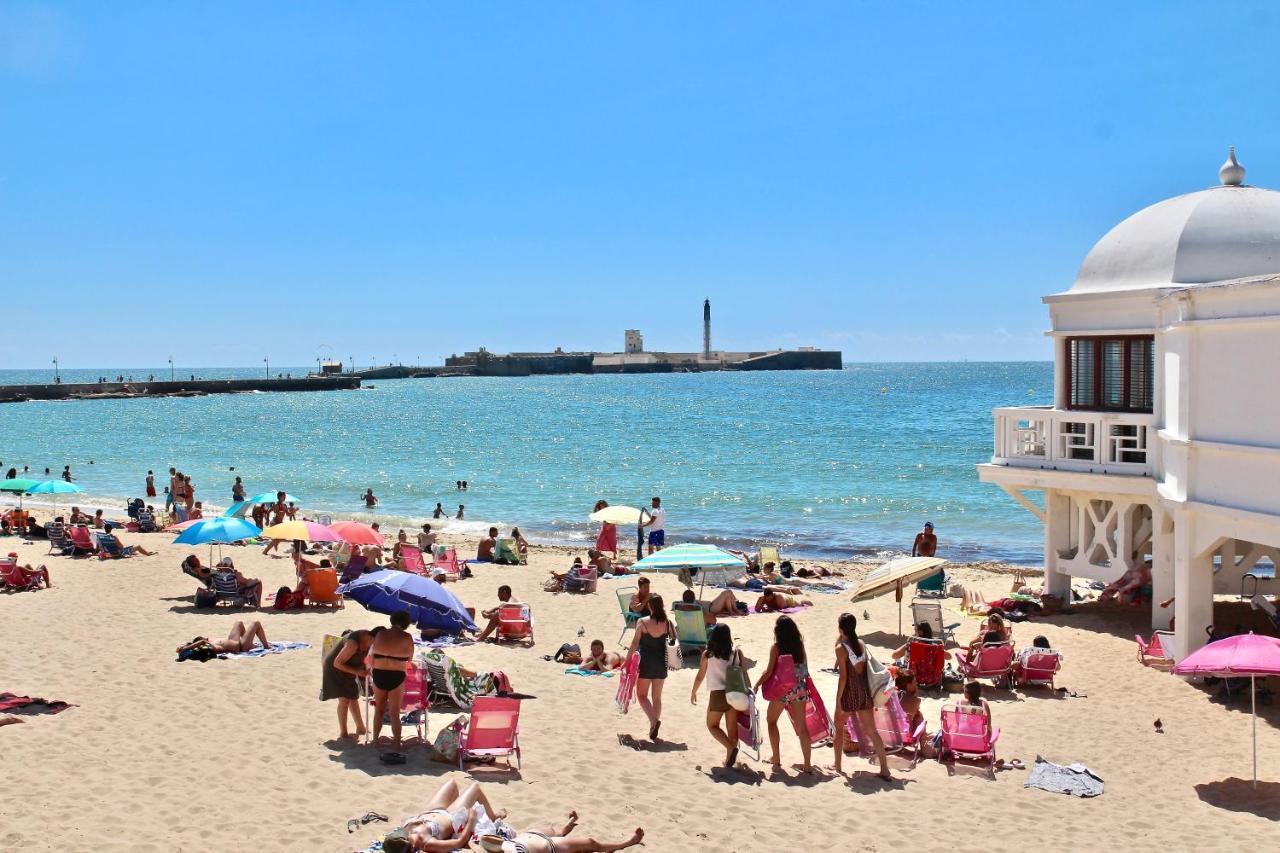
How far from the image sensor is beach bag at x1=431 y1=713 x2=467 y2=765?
28.0 feet

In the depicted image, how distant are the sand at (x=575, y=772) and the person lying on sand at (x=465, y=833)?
452 millimetres

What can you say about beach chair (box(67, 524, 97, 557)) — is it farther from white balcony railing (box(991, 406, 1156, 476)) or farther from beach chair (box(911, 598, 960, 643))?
white balcony railing (box(991, 406, 1156, 476))

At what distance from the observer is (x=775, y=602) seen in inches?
634

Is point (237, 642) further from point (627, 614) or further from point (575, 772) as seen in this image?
point (575, 772)

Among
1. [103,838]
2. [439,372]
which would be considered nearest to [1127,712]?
[103,838]

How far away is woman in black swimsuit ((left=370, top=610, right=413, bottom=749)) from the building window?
10.1m

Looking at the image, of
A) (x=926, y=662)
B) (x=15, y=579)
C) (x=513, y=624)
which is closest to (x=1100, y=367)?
(x=926, y=662)

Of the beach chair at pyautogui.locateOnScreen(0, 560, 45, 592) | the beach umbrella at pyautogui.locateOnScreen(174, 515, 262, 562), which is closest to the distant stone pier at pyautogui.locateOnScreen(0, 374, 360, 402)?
the beach chair at pyautogui.locateOnScreen(0, 560, 45, 592)

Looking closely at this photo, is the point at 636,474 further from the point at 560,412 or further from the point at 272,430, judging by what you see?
the point at 560,412

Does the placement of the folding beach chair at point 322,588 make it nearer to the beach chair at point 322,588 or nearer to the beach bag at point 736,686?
the beach chair at point 322,588

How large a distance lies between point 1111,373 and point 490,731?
10.4 meters

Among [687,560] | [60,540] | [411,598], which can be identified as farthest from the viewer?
[60,540]

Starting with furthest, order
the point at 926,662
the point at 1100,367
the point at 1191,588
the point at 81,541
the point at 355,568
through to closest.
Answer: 1. the point at 81,541
2. the point at 355,568
3. the point at 1100,367
4. the point at 1191,588
5. the point at 926,662

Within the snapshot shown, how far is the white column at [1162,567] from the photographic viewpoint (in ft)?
43.7
